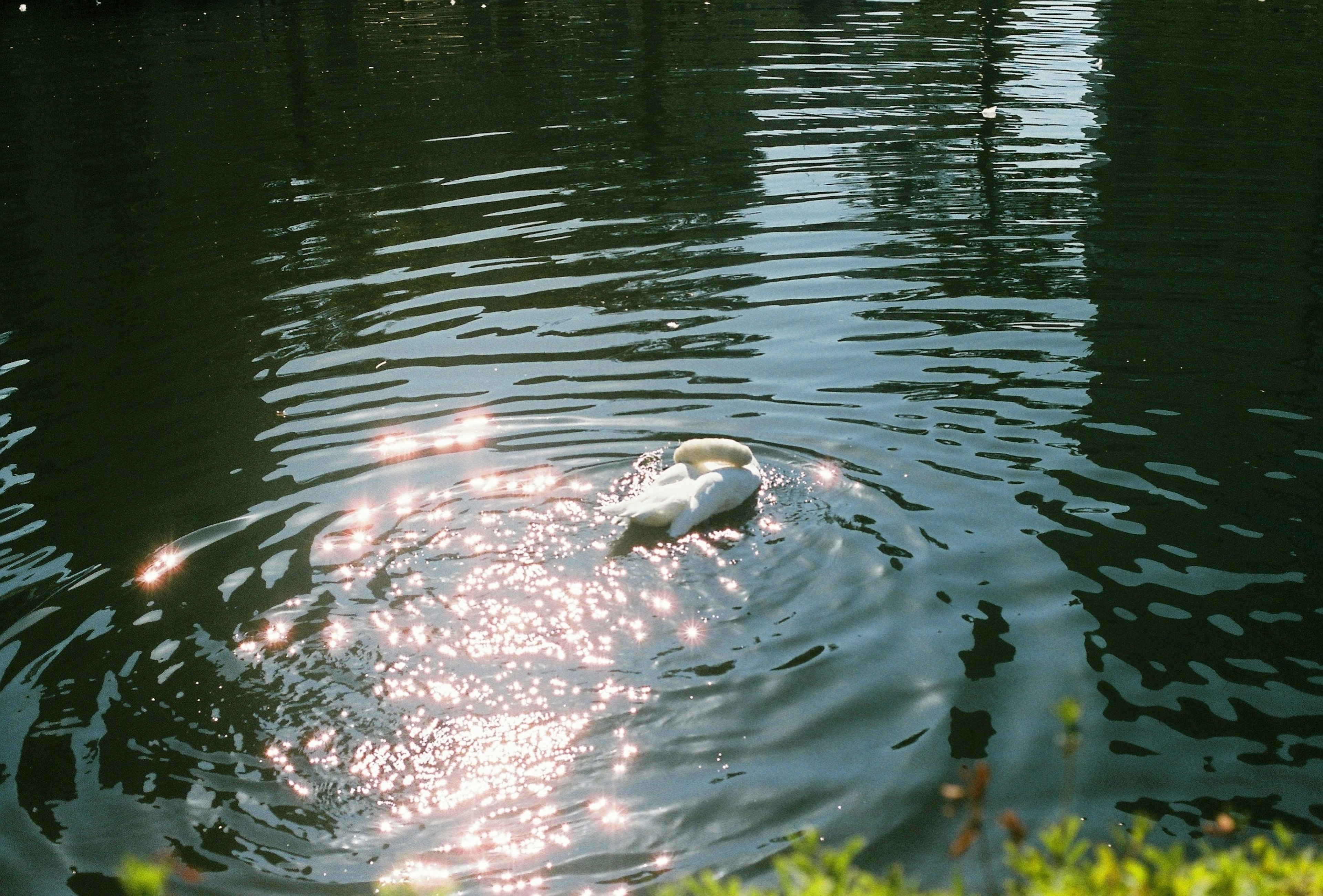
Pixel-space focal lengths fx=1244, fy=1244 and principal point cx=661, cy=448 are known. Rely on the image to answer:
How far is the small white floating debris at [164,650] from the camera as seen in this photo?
228 inches

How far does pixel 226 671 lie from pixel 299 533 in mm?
1238

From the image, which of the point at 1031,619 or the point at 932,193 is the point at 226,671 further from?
the point at 932,193

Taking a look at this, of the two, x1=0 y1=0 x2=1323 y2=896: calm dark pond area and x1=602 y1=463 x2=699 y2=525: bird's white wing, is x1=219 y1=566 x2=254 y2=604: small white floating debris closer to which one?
x1=0 y1=0 x2=1323 y2=896: calm dark pond area

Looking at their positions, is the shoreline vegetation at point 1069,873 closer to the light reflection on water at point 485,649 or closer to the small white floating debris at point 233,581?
the light reflection on water at point 485,649

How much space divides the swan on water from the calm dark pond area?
5.4 inches

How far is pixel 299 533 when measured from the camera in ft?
22.2

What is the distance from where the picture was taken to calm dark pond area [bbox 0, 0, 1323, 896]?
4852 millimetres

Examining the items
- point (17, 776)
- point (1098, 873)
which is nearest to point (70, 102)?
point (17, 776)

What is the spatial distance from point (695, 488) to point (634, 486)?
723mm

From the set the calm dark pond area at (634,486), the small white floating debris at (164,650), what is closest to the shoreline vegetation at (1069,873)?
the calm dark pond area at (634,486)

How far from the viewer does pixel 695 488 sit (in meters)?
6.41

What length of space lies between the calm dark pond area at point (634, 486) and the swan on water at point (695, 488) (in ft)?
0.45

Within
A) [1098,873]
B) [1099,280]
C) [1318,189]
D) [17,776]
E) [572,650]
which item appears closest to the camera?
[1098,873]

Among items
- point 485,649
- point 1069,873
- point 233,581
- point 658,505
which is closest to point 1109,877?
point 1069,873
